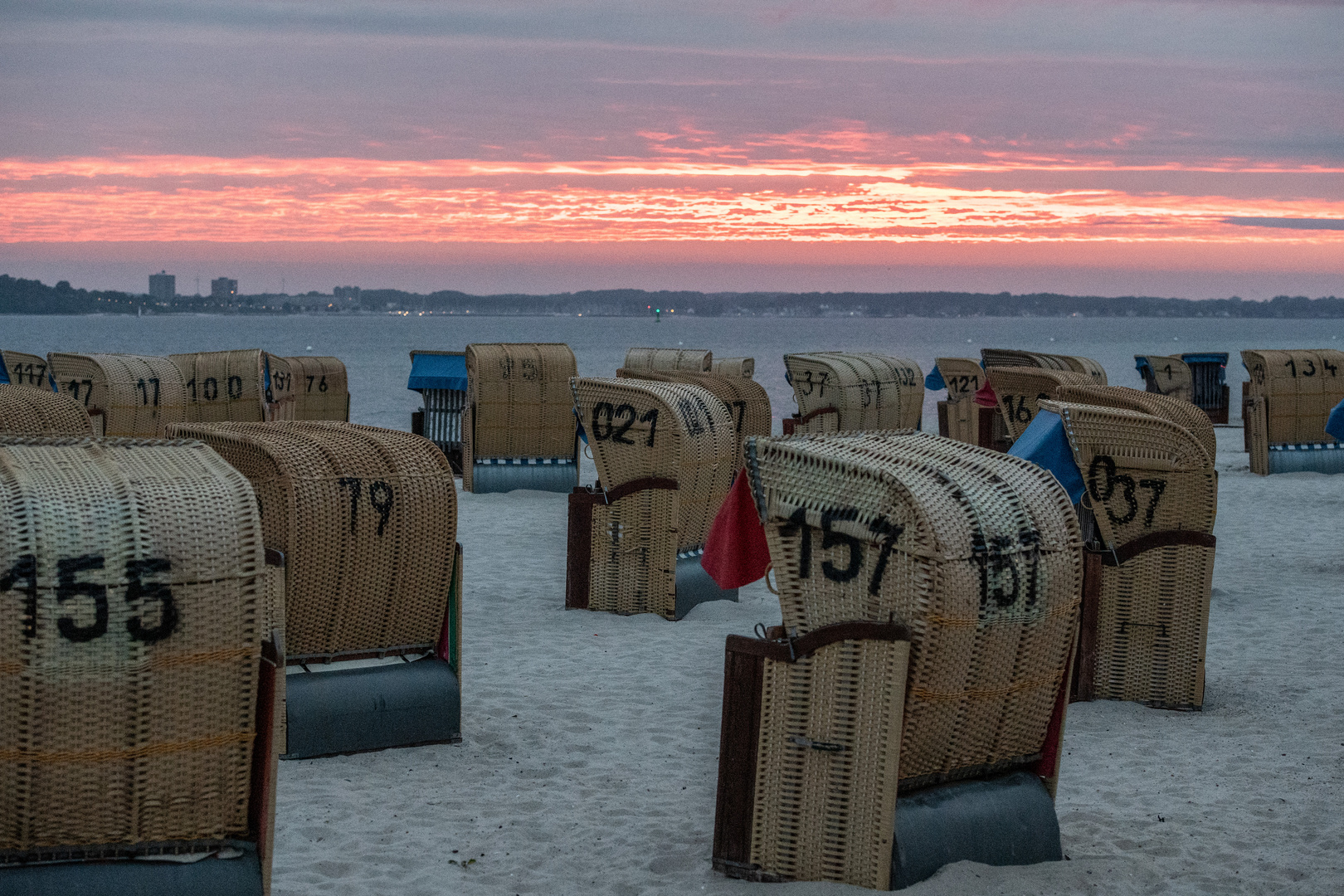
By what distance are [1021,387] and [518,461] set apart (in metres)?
8.48

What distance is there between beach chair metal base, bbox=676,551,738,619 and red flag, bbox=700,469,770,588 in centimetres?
547

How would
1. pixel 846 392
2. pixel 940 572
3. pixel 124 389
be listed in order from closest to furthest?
pixel 940 572 → pixel 124 389 → pixel 846 392

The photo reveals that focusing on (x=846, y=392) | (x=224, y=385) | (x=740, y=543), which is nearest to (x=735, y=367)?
(x=846, y=392)

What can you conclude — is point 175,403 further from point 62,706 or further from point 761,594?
point 62,706

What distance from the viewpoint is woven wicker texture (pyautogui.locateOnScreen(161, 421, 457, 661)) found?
331 inches

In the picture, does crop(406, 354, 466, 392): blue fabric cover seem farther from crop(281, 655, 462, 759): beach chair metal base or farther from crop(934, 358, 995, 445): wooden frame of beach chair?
crop(281, 655, 462, 759): beach chair metal base

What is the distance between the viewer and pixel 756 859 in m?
6.50

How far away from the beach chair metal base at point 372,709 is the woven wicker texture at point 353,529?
0.20 metres

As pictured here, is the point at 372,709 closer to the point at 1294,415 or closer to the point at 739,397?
the point at 739,397

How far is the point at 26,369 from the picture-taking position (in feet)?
67.3

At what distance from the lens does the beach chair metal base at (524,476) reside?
22.0 metres

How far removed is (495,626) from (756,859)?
21.3 feet

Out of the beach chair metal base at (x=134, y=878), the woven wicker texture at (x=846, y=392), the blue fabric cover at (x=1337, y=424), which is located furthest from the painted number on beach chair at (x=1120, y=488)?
the woven wicker texture at (x=846, y=392)

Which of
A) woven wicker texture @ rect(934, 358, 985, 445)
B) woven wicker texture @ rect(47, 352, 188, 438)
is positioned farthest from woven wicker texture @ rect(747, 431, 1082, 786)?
woven wicker texture @ rect(934, 358, 985, 445)
